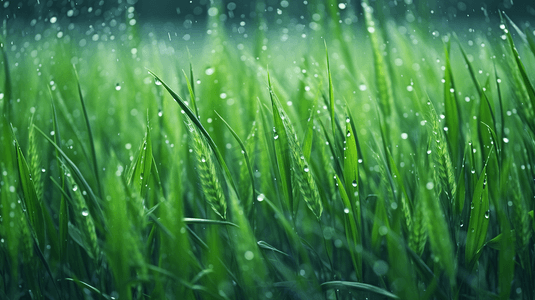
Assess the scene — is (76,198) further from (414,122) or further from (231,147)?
(414,122)

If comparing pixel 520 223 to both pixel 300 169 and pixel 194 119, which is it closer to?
pixel 300 169

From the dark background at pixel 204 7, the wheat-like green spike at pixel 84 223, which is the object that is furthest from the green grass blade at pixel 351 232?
the dark background at pixel 204 7

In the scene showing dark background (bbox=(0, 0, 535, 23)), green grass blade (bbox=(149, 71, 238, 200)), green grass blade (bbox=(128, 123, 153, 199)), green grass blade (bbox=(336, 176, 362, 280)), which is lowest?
green grass blade (bbox=(336, 176, 362, 280))

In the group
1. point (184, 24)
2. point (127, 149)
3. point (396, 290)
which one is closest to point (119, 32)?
point (184, 24)

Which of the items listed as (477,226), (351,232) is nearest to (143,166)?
(351,232)

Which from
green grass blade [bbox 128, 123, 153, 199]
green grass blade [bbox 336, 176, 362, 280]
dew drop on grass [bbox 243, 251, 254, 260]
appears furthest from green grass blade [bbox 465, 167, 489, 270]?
green grass blade [bbox 128, 123, 153, 199]

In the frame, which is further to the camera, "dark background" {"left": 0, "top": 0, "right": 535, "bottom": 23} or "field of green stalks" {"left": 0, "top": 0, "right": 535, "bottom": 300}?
"dark background" {"left": 0, "top": 0, "right": 535, "bottom": 23}

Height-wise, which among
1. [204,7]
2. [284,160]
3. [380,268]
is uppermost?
[204,7]

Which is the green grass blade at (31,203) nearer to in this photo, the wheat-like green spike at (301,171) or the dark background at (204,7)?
the wheat-like green spike at (301,171)

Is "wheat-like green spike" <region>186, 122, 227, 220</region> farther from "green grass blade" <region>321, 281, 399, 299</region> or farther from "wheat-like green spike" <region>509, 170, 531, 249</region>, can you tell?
"wheat-like green spike" <region>509, 170, 531, 249</region>

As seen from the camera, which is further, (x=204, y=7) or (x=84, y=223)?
(x=204, y=7)
